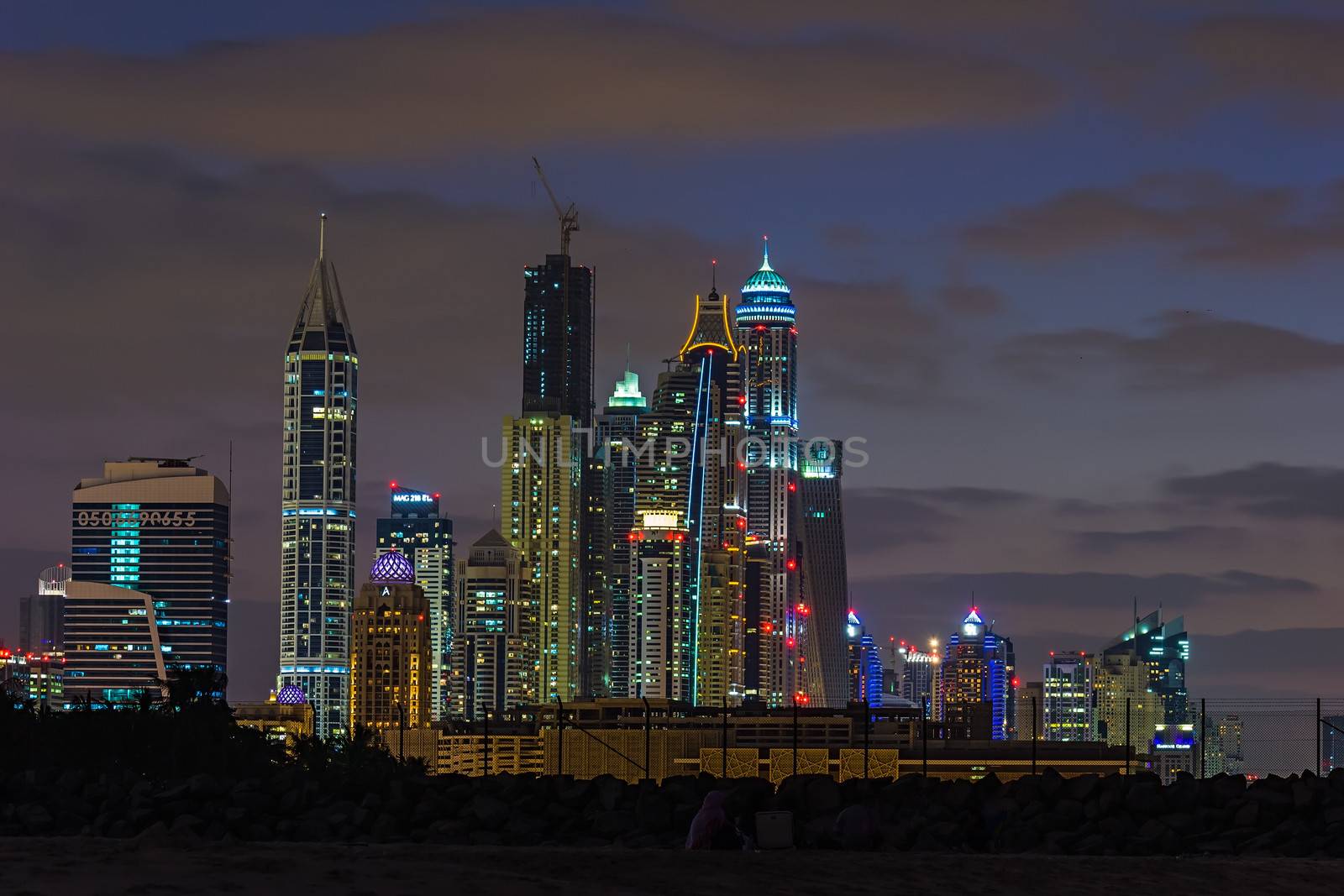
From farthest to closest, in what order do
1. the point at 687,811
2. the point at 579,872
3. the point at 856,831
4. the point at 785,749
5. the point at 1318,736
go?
the point at 785,749, the point at 1318,736, the point at 687,811, the point at 856,831, the point at 579,872

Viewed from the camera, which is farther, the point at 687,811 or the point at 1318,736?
the point at 1318,736

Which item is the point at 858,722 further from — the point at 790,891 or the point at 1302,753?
the point at 790,891

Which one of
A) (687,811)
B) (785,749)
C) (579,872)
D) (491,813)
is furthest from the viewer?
(785,749)

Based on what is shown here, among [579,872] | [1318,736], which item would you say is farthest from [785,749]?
[579,872]

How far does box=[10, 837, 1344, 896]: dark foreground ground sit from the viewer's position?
2355 cm

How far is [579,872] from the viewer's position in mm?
26438

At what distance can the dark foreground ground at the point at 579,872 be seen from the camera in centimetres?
2355

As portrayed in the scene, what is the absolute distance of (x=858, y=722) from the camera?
170000mm

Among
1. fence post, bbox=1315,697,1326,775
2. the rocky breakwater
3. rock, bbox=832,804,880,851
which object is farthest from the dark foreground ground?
fence post, bbox=1315,697,1326,775

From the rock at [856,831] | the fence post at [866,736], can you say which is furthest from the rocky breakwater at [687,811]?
the fence post at [866,736]

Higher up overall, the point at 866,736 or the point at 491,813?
the point at 866,736

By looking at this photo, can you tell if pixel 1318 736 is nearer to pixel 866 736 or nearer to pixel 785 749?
pixel 866 736

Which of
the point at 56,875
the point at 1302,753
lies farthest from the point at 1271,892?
the point at 1302,753

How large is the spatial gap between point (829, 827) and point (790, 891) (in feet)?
21.1
